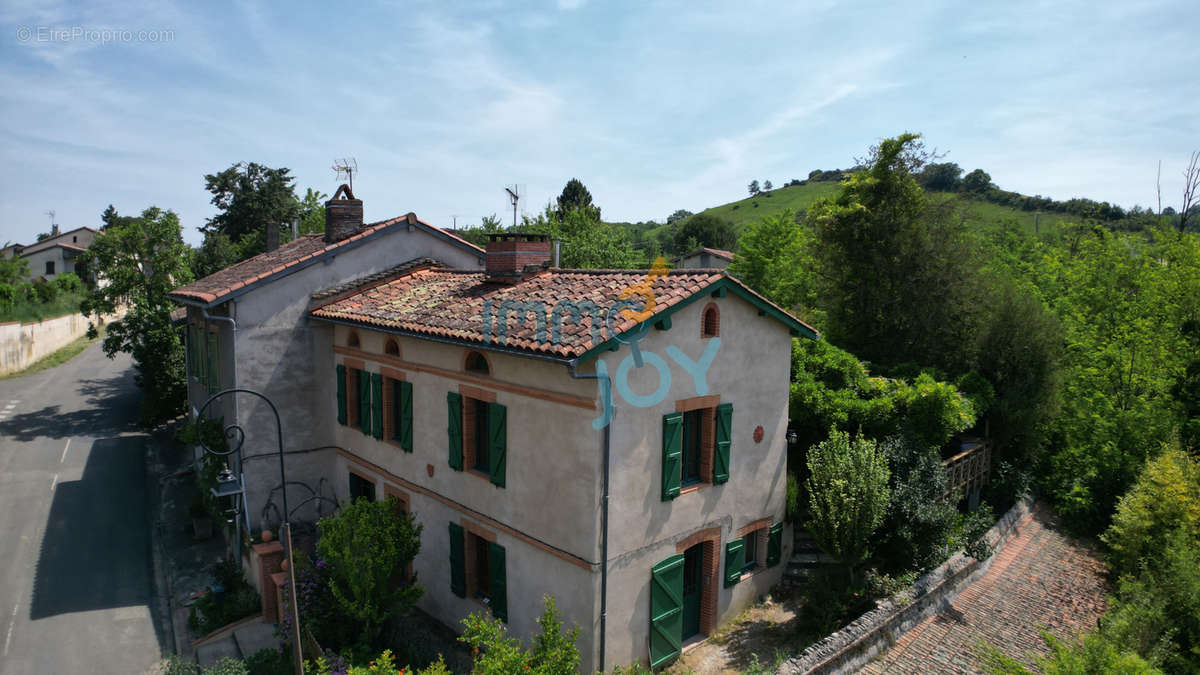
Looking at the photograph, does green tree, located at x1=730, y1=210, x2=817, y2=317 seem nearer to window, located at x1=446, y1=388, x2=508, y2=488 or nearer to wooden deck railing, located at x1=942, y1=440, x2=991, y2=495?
wooden deck railing, located at x1=942, y1=440, x2=991, y2=495

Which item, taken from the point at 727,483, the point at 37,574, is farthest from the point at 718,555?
the point at 37,574

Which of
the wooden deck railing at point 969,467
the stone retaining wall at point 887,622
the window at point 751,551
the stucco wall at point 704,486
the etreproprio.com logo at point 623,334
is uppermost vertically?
the etreproprio.com logo at point 623,334

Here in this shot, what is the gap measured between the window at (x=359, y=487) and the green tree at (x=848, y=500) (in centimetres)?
961

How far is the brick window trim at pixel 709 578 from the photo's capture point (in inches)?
468

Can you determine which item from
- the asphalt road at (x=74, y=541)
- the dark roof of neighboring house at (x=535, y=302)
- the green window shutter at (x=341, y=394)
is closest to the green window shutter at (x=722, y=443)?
the dark roof of neighboring house at (x=535, y=302)

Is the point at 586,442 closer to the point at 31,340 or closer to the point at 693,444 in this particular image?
the point at 693,444

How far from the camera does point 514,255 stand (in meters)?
13.2

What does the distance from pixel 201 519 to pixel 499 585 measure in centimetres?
1066

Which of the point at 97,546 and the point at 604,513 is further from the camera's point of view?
the point at 97,546

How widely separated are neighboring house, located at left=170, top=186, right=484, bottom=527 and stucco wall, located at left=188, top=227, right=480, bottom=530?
0.02 meters

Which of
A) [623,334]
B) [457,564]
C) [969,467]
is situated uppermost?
[623,334]

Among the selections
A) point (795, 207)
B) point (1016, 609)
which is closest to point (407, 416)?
point (1016, 609)

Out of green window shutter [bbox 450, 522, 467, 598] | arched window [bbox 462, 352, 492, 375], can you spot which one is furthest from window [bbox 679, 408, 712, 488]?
green window shutter [bbox 450, 522, 467, 598]

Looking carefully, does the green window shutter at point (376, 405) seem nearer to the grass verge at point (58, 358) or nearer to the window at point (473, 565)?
the window at point (473, 565)
